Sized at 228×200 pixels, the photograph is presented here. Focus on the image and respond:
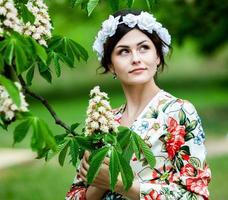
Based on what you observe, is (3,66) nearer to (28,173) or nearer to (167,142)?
(167,142)

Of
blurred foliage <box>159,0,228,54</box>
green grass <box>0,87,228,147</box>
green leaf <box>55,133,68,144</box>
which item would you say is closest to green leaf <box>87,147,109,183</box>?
green leaf <box>55,133,68,144</box>

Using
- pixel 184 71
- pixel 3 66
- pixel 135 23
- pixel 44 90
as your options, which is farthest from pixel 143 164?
pixel 184 71

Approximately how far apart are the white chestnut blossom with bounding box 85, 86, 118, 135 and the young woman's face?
1.45 ft

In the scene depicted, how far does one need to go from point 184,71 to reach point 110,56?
39725 mm

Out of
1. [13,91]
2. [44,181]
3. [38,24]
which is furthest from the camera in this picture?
[44,181]

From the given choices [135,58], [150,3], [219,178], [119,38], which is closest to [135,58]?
[135,58]

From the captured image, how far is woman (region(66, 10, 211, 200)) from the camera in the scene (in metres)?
3.37

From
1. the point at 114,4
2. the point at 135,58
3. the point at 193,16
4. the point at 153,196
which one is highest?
the point at 193,16

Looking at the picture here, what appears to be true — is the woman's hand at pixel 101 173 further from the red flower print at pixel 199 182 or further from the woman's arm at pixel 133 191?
the red flower print at pixel 199 182

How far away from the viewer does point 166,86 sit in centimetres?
3122

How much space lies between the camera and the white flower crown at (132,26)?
353 cm

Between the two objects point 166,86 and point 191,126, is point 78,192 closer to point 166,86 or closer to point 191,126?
point 191,126

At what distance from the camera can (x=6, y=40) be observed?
2789 mm

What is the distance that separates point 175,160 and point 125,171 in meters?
0.43
